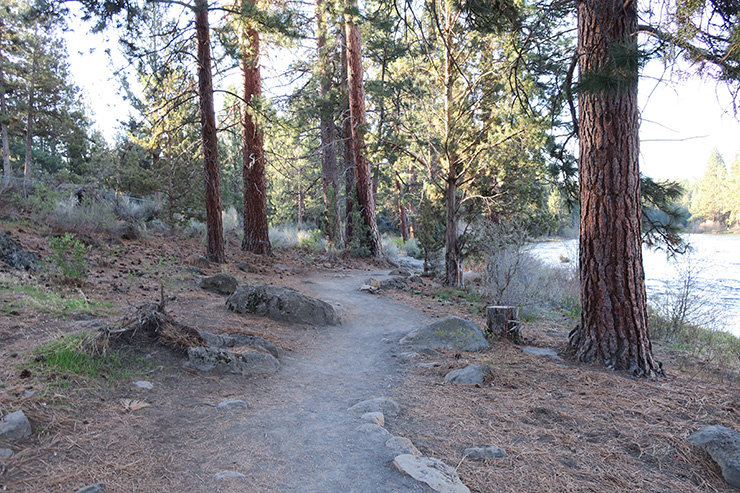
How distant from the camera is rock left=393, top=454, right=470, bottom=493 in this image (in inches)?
80.6

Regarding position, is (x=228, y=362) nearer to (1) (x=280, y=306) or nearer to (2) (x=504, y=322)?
(1) (x=280, y=306)

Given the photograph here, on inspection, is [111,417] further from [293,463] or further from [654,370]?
[654,370]

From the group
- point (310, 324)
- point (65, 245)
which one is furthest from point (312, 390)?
point (65, 245)

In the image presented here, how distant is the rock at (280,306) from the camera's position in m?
6.01

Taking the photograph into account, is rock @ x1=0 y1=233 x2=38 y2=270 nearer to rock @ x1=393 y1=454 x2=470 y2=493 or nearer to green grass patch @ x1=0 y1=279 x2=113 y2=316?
green grass patch @ x1=0 y1=279 x2=113 y2=316

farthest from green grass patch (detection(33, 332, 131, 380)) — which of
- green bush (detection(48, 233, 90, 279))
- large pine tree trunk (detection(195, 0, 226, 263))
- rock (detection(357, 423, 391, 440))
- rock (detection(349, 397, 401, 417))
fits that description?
large pine tree trunk (detection(195, 0, 226, 263))

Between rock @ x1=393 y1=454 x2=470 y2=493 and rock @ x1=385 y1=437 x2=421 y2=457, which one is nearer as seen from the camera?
rock @ x1=393 y1=454 x2=470 y2=493

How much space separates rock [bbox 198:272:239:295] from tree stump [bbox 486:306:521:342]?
4.23 m

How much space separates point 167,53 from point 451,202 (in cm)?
666

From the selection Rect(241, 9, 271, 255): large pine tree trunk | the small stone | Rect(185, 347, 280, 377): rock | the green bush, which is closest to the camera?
Rect(185, 347, 280, 377): rock

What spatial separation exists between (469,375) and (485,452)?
139cm

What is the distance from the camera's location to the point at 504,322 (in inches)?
212

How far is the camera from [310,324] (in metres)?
6.12

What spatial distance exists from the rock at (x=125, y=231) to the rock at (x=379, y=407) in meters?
8.57
